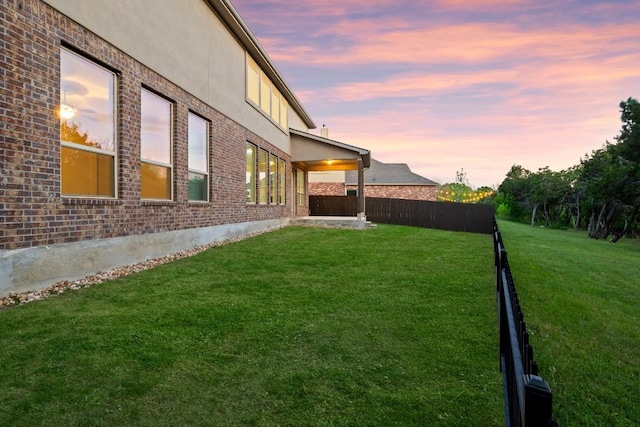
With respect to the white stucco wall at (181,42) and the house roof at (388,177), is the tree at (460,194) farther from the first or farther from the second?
the white stucco wall at (181,42)

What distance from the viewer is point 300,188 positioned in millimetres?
19484

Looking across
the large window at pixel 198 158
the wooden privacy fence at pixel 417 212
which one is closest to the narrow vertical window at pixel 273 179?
the large window at pixel 198 158

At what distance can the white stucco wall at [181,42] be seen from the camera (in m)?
5.81

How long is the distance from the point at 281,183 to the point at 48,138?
11.1m

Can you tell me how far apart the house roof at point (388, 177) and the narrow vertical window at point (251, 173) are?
17.6 m

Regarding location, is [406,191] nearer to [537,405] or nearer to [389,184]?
[389,184]

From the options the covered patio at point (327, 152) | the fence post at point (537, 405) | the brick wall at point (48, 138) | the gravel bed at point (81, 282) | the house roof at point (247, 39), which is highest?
the house roof at point (247, 39)

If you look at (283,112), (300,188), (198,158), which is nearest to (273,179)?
(283,112)

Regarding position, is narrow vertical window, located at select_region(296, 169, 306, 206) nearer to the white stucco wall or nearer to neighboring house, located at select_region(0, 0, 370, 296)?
the white stucco wall

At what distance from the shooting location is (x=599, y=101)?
817 inches

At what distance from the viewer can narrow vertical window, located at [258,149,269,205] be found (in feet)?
42.9

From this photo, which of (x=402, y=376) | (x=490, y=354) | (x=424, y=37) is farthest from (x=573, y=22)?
(x=402, y=376)

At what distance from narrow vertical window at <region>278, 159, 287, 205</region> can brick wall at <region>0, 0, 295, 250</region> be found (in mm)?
7958

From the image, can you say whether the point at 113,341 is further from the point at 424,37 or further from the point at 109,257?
the point at 424,37
